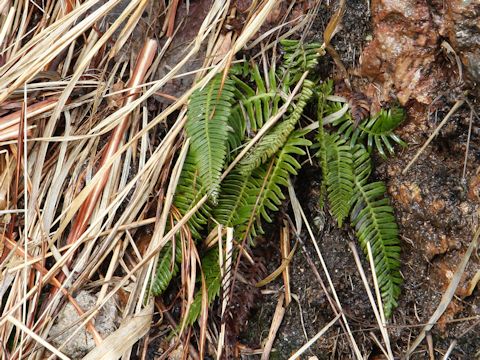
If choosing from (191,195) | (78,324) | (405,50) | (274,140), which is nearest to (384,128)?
(405,50)

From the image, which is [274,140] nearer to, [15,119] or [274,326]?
[274,326]

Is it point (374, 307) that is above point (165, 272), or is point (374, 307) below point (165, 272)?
above

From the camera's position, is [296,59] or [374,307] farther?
[296,59]

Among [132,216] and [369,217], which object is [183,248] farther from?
[369,217]

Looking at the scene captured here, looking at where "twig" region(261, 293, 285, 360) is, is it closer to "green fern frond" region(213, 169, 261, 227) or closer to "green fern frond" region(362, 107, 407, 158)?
"green fern frond" region(213, 169, 261, 227)

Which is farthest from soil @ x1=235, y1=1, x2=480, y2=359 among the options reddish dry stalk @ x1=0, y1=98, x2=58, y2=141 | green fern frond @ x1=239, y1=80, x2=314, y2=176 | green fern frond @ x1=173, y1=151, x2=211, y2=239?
reddish dry stalk @ x1=0, y1=98, x2=58, y2=141

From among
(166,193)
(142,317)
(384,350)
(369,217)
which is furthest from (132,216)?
(384,350)
